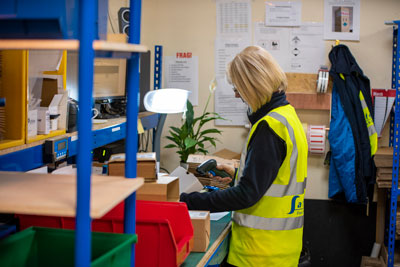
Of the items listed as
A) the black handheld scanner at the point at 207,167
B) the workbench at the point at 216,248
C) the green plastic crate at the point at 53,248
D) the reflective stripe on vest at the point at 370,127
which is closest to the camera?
the green plastic crate at the point at 53,248

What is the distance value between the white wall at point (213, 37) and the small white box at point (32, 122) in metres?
2.69

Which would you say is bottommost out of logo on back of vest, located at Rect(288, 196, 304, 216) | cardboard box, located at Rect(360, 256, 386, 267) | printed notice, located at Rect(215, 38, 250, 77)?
cardboard box, located at Rect(360, 256, 386, 267)

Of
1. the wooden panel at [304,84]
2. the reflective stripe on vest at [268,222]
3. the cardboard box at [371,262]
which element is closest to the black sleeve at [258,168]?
the reflective stripe on vest at [268,222]

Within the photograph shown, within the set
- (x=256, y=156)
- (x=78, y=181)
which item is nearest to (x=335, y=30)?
(x=256, y=156)

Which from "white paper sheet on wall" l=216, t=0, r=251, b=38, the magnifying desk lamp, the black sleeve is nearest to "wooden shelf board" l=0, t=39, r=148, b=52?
the black sleeve

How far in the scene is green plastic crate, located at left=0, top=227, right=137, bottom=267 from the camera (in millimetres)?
1374

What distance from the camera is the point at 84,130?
1163 mm

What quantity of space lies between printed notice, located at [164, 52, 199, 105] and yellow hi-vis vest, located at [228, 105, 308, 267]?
2.27 metres

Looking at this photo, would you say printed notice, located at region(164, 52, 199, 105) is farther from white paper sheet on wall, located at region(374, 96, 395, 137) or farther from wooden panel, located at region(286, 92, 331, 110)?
white paper sheet on wall, located at region(374, 96, 395, 137)

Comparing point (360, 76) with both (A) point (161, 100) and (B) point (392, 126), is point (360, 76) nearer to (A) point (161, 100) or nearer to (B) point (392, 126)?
(B) point (392, 126)

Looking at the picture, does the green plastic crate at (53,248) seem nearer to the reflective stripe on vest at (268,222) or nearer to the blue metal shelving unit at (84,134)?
the blue metal shelving unit at (84,134)

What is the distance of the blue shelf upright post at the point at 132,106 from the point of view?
143 cm

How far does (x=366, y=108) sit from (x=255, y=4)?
129cm

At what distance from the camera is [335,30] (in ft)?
14.5
